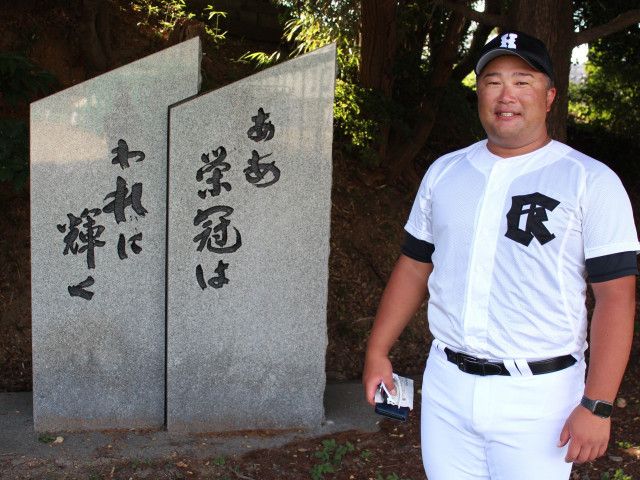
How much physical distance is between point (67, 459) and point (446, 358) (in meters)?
2.41

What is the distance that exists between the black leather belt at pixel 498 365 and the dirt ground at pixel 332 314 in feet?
5.80

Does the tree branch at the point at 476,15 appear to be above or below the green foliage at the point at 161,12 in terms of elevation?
below

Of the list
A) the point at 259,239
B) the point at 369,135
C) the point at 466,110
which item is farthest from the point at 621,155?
the point at 259,239

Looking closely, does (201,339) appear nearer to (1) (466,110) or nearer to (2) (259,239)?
(2) (259,239)

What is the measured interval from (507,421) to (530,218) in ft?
1.79

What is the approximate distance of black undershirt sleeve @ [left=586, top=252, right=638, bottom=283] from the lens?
6.26 feet

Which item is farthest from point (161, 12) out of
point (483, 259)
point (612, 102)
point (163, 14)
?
point (483, 259)

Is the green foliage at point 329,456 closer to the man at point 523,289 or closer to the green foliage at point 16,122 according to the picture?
the man at point 523,289

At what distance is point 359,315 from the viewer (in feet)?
19.2

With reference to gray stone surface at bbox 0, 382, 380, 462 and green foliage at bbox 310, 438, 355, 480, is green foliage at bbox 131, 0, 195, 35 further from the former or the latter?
green foliage at bbox 310, 438, 355, 480

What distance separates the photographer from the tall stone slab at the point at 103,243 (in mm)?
3885

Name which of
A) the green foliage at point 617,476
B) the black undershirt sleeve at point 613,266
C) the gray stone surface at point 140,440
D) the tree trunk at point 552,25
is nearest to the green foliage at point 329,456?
the gray stone surface at point 140,440

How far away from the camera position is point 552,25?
4.64 m

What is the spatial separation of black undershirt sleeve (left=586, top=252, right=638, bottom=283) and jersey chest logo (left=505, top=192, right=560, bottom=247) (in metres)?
0.13
